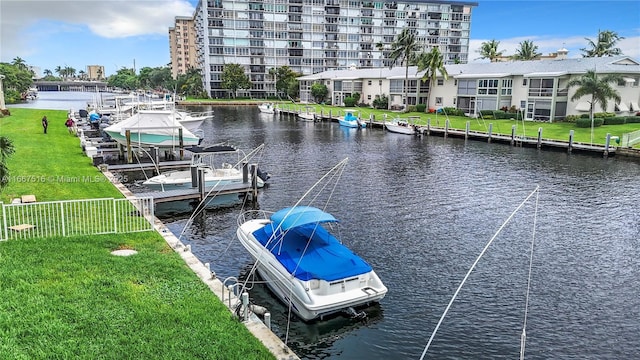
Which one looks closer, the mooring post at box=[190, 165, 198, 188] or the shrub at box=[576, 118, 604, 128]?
the mooring post at box=[190, 165, 198, 188]

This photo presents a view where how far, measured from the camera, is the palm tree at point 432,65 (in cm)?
8081

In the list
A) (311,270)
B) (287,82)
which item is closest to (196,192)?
(311,270)

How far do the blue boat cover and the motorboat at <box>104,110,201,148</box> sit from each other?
2611 centimetres

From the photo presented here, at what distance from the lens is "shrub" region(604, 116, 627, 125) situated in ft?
199

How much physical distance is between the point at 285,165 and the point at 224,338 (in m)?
31.1

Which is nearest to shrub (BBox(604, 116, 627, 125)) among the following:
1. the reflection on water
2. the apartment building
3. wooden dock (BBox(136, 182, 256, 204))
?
the apartment building

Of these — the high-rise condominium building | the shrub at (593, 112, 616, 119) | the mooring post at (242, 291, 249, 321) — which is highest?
the high-rise condominium building

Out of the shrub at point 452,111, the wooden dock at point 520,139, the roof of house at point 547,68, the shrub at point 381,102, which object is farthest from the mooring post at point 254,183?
the shrub at point 381,102

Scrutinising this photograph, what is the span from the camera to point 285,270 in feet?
51.4

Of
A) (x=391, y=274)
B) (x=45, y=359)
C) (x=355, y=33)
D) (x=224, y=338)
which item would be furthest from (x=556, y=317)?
(x=355, y=33)

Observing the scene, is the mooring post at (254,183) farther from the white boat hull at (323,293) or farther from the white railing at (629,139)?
A: the white railing at (629,139)

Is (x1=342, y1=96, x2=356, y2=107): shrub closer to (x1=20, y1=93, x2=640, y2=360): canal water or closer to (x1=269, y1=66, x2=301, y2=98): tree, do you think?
(x1=269, y1=66, x2=301, y2=98): tree

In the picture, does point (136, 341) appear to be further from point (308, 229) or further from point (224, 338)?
point (308, 229)

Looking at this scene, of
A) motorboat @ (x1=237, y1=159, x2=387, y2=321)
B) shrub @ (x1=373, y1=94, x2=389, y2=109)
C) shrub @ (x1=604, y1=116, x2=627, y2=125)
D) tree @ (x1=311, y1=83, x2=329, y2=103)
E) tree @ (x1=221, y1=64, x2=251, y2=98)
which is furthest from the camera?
tree @ (x1=221, y1=64, x2=251, y2=98)
